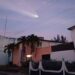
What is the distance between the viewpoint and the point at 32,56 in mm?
30469

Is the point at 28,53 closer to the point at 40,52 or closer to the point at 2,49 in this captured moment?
the point at 40,52

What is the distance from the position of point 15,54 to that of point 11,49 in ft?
3.80

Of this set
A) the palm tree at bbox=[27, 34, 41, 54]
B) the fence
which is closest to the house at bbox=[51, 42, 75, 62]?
the palm tree at bbox=[27, 34, 41, 54]

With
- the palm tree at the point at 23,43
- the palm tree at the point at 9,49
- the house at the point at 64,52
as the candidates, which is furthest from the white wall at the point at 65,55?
the palm tree at the point at 9,49

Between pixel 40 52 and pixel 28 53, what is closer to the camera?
pixel 40 52

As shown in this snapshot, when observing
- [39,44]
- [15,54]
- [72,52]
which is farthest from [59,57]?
[15,54]

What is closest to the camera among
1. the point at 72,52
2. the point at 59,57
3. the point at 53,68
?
the point at 53,68

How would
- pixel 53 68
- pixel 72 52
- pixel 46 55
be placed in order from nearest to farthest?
pixel 53 68 → pixel 72 52 → pixel 46 55

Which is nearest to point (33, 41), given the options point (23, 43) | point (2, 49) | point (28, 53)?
point (23, 43)

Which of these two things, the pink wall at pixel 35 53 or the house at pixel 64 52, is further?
the pink wall at pixel 35 53

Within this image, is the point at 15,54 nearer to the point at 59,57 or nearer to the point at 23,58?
the point at 23,58

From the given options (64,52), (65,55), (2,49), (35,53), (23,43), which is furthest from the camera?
(2,49)

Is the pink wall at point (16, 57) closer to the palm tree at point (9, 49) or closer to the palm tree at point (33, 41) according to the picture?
the palm tree at point (9, 49)

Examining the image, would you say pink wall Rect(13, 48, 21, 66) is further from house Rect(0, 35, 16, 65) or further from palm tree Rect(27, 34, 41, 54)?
palm tree Rect(27, 34, 41, 54)
